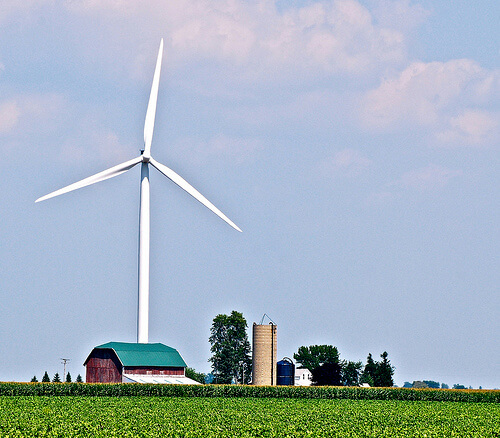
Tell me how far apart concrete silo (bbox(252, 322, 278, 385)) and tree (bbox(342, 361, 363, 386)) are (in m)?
57.5

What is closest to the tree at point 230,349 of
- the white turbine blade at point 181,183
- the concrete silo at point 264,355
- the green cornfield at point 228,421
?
the concrete silo at point 264,355

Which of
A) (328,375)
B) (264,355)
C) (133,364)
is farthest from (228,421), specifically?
(328,375)

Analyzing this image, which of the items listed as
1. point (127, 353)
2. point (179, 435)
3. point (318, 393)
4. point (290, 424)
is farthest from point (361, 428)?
point (127, 353)

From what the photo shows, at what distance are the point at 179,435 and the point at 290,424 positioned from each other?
8.48 m

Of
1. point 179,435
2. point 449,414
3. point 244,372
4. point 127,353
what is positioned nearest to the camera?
point 179,435

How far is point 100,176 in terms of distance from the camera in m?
86.4

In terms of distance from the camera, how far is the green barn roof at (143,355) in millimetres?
99938

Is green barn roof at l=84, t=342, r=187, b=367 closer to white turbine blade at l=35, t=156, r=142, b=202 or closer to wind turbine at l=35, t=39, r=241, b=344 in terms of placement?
wind turbine at l=35, t=39, r=241, b=344

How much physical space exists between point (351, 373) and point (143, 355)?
2765 inches

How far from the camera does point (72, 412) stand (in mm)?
54219

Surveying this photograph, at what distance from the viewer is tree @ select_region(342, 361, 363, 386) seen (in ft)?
532

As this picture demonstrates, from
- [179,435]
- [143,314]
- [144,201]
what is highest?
A: [144,201]

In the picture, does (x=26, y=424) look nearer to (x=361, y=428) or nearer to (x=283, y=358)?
(x=361, y=428)

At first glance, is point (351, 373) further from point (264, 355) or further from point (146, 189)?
point (146, 189)
